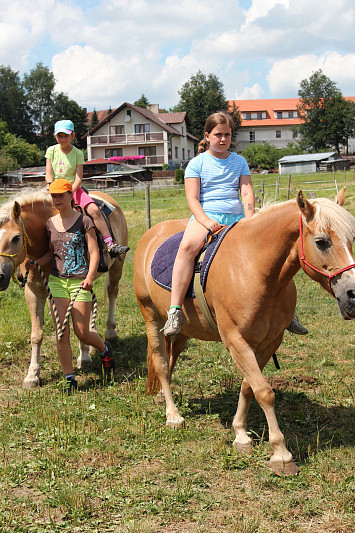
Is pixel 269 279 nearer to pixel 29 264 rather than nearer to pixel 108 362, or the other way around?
pixel 108 362

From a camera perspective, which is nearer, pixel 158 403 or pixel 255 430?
pixel 255 430

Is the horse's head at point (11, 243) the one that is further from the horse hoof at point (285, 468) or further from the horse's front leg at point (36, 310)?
the horse hoof at point (285, 468)

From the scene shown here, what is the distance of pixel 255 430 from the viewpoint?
443 cm

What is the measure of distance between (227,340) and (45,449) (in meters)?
1.64

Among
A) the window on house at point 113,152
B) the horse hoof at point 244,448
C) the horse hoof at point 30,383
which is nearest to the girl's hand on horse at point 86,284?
the horse hoof at point 30,383

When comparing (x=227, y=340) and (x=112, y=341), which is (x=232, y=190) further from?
(x=112, y=341)

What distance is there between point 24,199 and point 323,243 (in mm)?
3584

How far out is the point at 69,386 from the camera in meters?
5.48

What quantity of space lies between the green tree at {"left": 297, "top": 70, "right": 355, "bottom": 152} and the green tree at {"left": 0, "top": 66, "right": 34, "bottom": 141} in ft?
142

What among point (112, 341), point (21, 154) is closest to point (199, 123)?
point (21, 154)

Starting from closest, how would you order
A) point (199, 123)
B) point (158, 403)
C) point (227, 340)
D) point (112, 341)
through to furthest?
point (227, 340)
point (158, 403)
point (112, 341)
point (199, 123)

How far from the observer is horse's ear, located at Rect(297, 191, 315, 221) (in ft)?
11.3

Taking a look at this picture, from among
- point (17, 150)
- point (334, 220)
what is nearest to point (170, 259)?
point (334, 220)

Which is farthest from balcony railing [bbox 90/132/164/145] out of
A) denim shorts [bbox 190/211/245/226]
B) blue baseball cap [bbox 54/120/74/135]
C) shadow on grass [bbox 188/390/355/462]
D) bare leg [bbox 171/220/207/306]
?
bare leg [bbox 171/220/207/306]
